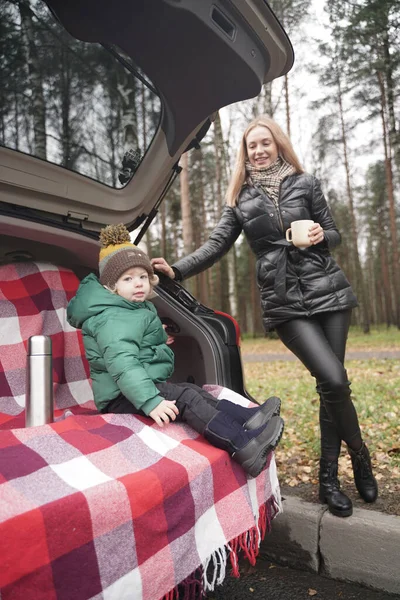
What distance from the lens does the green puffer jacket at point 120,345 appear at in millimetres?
1880

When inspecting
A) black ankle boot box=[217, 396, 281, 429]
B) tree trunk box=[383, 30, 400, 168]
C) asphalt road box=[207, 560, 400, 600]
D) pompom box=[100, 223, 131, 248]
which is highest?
tree trunk box=[383, 30, 400, 168]

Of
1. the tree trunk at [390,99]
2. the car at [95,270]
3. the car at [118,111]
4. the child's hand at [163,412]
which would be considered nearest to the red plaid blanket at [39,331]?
the car at [95,270]

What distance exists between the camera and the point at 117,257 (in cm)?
220

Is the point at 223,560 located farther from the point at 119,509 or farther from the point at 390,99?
the point at 390,99

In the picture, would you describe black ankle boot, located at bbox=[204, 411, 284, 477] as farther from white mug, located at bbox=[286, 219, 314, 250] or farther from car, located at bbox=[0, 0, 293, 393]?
white mug, located at bbox=[286, 219, 314, 250]

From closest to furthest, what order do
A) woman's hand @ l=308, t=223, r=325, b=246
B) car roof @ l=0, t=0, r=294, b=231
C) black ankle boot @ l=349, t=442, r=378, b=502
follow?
car roof @ l=0, t=0, r=294, b=231 → woman's hand @ l=308, t=223, r=325, b=246 → black ankle boot @ l=349, t=442, r=378, b=502

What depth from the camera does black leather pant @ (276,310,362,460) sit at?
2.37m

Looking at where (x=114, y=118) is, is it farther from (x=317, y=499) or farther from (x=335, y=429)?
(x=317, y=499)

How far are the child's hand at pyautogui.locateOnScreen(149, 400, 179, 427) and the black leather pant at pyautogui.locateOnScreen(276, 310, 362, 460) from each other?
2.79ft

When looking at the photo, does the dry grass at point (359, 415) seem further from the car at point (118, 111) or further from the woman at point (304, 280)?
the car at point (118, 111)

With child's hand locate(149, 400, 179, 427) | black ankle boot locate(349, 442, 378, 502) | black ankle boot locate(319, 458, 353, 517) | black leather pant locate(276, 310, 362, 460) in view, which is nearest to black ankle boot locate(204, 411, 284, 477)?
child's hand locate(149, 400, 179, 427)

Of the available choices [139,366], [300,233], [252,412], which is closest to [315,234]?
[300,233]

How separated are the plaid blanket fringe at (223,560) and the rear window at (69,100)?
1795mm

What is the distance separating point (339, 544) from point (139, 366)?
4.24 ft
